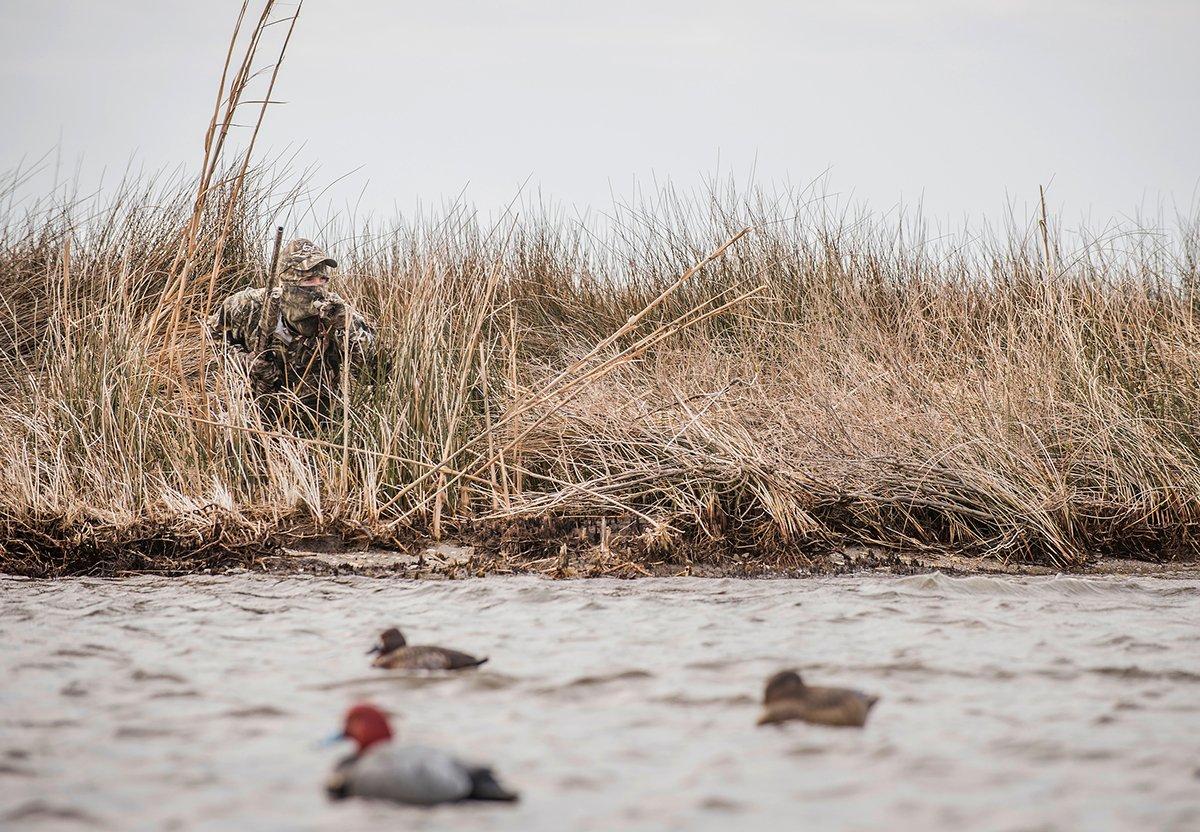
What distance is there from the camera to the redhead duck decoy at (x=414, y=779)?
2.28m

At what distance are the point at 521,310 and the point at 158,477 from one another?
5126mm

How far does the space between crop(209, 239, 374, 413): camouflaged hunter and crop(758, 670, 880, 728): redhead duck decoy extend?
481cm

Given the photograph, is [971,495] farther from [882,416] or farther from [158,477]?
[158,477]

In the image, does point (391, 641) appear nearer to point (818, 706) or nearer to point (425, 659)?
point (425, 659)

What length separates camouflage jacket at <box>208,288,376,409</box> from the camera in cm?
717

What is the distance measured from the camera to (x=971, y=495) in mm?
6465

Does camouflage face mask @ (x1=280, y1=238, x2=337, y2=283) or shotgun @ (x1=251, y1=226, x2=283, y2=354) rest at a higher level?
camouflage face mask @ (x1=280, y1=238, x2=337, y2=283)

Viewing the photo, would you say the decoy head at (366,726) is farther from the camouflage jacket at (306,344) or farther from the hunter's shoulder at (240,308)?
the hunter's shoulder at (240,308)

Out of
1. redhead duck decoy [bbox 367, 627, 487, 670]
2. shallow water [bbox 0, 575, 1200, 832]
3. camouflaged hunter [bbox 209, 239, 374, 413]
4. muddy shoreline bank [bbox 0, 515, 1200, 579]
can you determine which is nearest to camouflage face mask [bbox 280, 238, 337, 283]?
camouflaged hunter [bbox 209, 239, 374, 413]

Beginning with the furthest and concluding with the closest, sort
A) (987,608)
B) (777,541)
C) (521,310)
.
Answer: (521,310)
(777,541)
(987,608)

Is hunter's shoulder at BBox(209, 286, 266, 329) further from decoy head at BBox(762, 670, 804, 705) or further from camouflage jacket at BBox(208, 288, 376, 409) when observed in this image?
decoy head at BBox(762, 670, 804, 705)

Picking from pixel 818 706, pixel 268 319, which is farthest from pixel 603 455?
pixel 818 706

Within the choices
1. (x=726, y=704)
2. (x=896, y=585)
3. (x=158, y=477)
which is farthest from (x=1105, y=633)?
(x=158, y=477)

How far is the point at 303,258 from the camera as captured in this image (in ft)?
24.0
